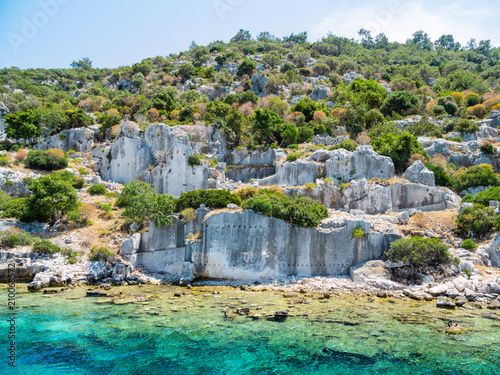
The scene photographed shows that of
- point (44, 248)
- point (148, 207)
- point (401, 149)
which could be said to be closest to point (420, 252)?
point (401, 149)

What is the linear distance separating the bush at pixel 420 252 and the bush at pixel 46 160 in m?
35.9

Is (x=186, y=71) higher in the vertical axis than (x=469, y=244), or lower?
higher

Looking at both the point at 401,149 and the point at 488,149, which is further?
the point at 488,149

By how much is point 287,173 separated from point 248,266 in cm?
1337

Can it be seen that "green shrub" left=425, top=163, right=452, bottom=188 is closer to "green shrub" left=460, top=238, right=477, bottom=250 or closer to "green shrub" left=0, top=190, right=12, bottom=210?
"green shrub" left=460, top=238, right=477, bottom=250

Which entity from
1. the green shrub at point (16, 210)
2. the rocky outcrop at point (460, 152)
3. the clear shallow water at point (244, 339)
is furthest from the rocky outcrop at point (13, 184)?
the rocky outcrop at point (460, 152)

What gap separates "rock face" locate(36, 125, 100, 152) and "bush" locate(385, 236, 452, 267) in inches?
1572

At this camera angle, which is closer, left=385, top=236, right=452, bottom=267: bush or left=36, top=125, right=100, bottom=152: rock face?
left=385, top=236, right=452, bottom=267: bush

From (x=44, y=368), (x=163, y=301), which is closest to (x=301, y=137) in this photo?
(x=163, y=301)

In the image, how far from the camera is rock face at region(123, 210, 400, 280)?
23828mm

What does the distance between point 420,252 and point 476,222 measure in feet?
18.9

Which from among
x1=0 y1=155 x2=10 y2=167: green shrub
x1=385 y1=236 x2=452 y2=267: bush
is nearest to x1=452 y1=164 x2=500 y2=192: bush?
x1=385 y1=236 x2=452 y2=267: bush

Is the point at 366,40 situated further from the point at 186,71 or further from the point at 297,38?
the point at 186,71

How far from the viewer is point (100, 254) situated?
24.6 meters
